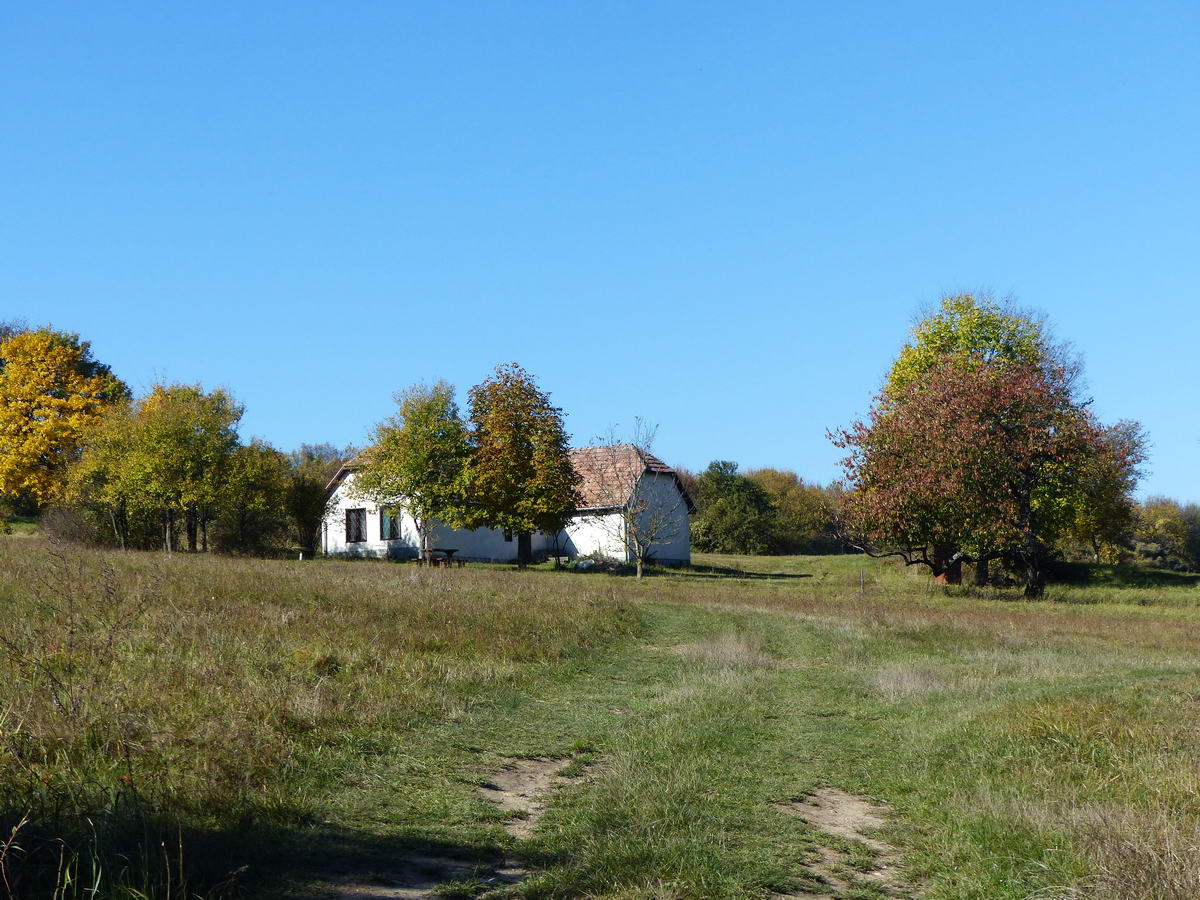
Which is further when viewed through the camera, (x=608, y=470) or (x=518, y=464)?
(x=608, y=470)

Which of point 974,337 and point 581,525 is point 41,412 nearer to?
point 581,525

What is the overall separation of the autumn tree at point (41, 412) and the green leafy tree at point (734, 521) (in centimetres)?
4355

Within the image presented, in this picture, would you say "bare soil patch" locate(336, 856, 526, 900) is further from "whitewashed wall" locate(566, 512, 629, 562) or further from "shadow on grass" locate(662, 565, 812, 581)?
"whitewashed wall" locate(566, 512, 629, 562)

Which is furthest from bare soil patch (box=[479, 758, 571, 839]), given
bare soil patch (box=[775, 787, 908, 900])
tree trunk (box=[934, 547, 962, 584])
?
tree trunk (box=[934, 547, 962, 584])

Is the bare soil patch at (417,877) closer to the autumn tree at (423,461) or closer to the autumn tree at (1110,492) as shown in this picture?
the autumn tree at (1110,492)

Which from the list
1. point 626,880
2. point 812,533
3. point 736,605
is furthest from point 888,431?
point 812,533

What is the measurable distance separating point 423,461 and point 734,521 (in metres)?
33.3

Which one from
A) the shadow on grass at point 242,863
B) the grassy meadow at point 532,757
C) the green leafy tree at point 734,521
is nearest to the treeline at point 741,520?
the green leafy tree at point 734,521

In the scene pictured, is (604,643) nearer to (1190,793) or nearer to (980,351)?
(1190,793)

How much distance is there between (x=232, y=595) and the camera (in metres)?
16.8

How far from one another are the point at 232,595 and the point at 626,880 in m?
12.8

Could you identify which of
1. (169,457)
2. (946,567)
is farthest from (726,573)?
(169,457)

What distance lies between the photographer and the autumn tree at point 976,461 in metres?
37.3

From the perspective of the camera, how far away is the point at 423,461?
49562 millimetres
